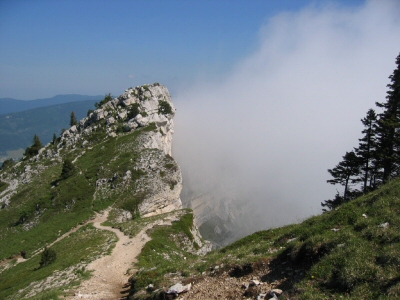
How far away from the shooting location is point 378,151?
1387 inches

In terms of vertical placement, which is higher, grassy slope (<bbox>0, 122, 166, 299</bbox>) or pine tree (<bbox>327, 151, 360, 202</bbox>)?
pine tree (<bbox>327, 151, 360, 202</bbox>)

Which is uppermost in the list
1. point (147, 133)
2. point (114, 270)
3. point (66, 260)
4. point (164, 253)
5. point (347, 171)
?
point (147, 133)

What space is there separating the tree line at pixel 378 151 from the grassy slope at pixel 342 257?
2030 cm

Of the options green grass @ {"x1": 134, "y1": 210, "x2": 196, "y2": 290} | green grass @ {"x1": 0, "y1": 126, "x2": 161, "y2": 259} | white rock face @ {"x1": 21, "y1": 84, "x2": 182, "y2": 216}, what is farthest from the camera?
white rock face @ {"x1": 21, "y1": 84, "x2": 182, "y2": 216}

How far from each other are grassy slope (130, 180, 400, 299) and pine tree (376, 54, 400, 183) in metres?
19.8

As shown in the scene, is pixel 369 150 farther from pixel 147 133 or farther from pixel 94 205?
pixel 147 133

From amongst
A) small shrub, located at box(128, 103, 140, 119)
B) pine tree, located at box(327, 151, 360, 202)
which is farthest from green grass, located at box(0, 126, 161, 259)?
pine tree, located at box(327, 151, 360, 202)

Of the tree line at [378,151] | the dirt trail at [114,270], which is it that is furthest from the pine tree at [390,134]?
the dirt trail at [114,270]

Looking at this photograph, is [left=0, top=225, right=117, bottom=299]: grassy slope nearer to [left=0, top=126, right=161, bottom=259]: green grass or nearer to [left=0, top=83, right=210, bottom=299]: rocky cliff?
[left=0, top=83, right=210, bottom=299]: rocky cliff

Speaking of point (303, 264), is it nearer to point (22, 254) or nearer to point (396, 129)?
point (396, 129)

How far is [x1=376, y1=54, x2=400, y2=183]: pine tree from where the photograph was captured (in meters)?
33.4

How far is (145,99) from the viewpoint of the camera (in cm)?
10894

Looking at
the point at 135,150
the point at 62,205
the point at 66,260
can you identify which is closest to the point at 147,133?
the point at 135,150

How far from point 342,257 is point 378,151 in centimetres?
2943
